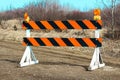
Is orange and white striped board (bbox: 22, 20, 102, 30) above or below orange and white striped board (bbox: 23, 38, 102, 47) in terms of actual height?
above

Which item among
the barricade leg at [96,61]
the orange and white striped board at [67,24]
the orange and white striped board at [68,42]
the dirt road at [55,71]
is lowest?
the dirt road at [55,71]

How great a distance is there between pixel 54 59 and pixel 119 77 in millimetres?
A: 3752

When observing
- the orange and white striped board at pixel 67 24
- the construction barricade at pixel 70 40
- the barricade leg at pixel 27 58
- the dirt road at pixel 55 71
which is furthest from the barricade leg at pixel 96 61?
the barricade leg at pixel 27 58

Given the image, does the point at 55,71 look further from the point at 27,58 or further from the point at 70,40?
the point at 27,58

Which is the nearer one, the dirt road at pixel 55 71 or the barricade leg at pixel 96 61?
the dirt road at pixel 55 71

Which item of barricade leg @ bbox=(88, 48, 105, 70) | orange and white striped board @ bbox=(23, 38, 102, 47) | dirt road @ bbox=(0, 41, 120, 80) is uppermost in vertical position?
orange and white striped board @ bbox=(23, 38, 102, 47)

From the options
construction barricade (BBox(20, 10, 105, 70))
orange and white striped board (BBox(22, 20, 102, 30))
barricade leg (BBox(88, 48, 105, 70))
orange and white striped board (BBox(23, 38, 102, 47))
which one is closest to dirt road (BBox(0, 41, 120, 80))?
barricade leg (BBox(88, 48, 105, 70))

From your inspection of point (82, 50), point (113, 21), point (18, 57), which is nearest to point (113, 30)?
point (113, 21)

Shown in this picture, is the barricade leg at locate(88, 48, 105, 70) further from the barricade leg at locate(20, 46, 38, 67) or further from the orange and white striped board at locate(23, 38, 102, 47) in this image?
the barricade leg at locate(20, 46, 38, 67)

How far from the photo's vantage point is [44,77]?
33.4ft

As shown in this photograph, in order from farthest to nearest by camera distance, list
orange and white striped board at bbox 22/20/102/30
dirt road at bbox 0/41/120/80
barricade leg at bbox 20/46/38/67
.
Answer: barricade leg at bbox 20/46/38/67 < orange and white striped board at bbox 22/20/102/30 < dirt road at bbox 0/41/120/80

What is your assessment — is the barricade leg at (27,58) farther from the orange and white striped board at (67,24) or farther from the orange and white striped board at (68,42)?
the orange and white striped board at (67,24)

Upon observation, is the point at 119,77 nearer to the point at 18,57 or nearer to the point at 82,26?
the point at 82,26

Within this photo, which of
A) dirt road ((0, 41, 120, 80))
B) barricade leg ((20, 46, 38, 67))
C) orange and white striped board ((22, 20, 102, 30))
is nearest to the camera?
dirt road ((0, 41, 120, 80))
